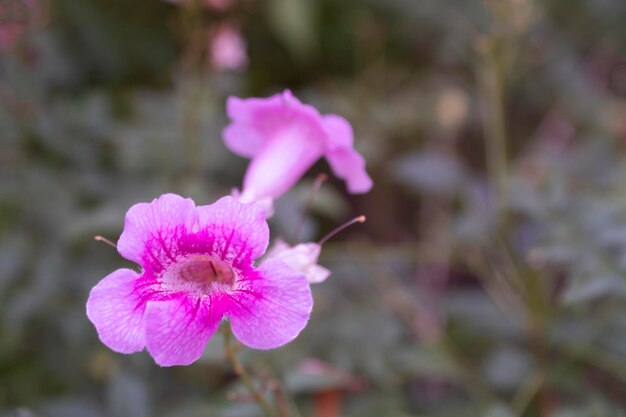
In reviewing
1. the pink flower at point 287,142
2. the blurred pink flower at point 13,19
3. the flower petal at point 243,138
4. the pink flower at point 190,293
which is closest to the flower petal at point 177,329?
the pink flower at point 190,293

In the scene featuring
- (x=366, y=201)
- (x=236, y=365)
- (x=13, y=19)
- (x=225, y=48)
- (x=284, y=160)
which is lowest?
(x=236, y=365)

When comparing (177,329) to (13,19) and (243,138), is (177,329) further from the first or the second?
(13,19)

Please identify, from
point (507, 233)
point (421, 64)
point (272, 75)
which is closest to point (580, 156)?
point (507, 233)

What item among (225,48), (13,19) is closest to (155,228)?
(13,19)

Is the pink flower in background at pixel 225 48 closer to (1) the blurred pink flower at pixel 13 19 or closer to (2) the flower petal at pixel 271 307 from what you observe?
(1) the blurred pink flower at pixel 13 19

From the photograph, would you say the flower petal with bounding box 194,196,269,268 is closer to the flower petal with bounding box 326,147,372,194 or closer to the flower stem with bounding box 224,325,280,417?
the flower stem with bounding box 224,325,280,417

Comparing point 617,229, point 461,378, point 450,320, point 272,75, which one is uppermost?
point 272,75

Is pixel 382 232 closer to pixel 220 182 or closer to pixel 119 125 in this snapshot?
pixel 220 182
